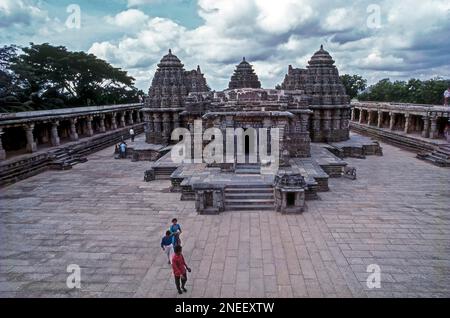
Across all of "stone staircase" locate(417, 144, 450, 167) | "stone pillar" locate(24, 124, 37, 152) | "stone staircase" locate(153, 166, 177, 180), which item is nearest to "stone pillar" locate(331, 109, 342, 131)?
"stone staircase" locate(417, 144, 450, 167)

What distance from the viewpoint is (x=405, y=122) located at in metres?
30.0

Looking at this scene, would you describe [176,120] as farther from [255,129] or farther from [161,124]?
[255,129]

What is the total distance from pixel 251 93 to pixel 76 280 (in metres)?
12.6

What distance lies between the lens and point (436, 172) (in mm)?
17984

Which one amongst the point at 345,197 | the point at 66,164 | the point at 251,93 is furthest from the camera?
the point at 66,164

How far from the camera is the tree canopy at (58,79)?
2931 centimetres

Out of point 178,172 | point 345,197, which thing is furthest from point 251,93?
point 345,197

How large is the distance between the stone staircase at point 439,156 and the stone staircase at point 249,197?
13.2 m

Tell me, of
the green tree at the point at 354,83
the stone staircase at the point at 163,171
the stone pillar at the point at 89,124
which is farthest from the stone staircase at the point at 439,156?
the green tree at the point at 354,83

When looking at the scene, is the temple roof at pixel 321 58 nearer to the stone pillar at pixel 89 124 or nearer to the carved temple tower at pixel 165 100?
the carved temple tower at pixel 165 100

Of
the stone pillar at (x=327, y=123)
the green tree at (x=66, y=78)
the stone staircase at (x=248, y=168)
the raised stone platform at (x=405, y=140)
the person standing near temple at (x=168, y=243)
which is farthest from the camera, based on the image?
the green tree at (x=66, y=78)
